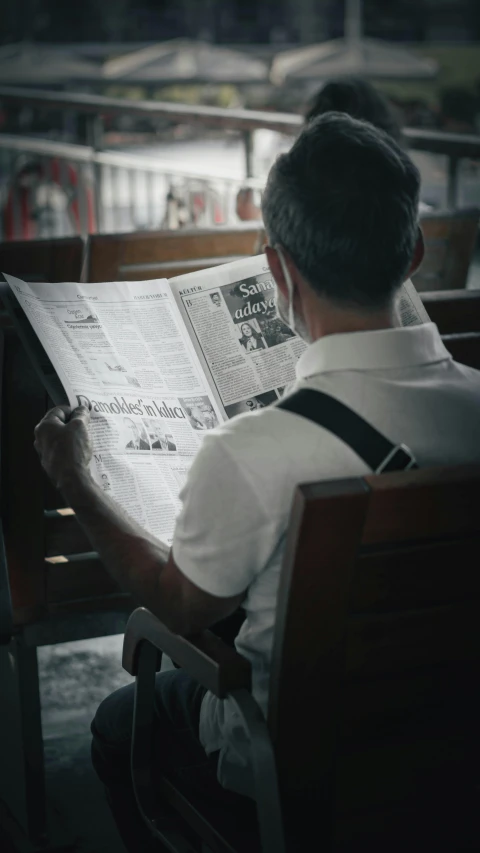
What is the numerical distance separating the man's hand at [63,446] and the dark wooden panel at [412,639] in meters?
0.47

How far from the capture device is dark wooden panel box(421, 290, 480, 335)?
213 centimetres

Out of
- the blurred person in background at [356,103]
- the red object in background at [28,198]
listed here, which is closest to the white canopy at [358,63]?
the red object in background at [28,198]

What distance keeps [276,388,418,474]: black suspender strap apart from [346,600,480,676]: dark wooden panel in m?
0.16

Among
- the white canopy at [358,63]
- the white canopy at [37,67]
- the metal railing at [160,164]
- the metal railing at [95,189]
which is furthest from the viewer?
the white canopy at [358,63]

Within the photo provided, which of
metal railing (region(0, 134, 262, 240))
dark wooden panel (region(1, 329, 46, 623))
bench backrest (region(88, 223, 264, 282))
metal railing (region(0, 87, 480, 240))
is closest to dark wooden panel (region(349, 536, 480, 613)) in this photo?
dark wooden panel (region(1, 329, 46, 623))

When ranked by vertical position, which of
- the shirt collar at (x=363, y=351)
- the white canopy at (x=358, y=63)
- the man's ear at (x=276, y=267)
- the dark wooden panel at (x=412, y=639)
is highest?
the white canopy at (x=358, y=63)

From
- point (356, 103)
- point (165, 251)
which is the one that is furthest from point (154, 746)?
point (356, 103)

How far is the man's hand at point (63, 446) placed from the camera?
1.39 m

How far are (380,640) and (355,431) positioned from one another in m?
0.22

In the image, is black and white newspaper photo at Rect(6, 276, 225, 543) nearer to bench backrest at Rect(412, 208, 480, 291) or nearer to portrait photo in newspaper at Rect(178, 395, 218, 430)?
portrait photo in newspaper at Rect(178, 395, 218, 430)

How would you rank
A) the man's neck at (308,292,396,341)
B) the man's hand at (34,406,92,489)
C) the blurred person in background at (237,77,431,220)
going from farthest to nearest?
the blurred person in background at (237,77,431,220), the man's hand at (34,406,92,489), the man's neck at (308,292,396,341)

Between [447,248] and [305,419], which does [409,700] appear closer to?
[305,419]

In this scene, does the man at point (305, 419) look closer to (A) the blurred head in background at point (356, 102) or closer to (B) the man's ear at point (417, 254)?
(B) the man's ear at point (417, 254)

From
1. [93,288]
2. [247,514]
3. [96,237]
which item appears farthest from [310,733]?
[96,237]
